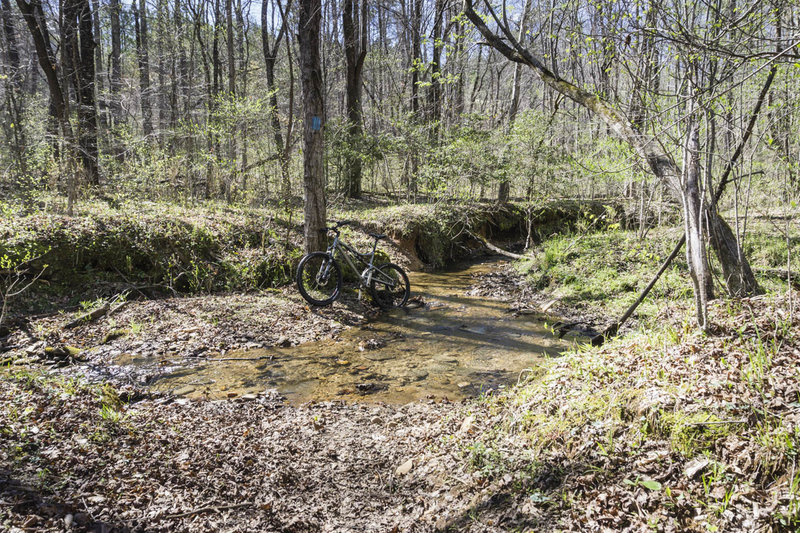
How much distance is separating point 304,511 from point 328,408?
152cm

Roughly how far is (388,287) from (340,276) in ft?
3.55

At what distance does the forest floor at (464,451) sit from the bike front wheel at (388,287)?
4025 millimetres

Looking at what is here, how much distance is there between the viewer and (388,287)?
326 inches

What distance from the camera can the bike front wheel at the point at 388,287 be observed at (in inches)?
320

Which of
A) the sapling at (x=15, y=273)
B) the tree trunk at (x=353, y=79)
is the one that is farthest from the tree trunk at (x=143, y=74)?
the sapling at (x=15, y=273)

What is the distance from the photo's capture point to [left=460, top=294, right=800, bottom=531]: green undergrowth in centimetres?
212

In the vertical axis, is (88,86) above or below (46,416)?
above

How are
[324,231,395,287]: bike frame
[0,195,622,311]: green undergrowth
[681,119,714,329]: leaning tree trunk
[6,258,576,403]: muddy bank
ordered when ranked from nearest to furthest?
1. [681,119,714,329]: leaning tree trunk
2. [6,258,576,403]: muddy bank
3. [0,195,622,311]: green undergrowth
4. [324,231,395,287]: bike frame

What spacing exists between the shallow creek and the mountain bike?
739 mm

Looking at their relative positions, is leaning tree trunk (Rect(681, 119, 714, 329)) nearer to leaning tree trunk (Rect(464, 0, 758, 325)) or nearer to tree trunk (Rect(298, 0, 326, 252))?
leaning tree trunk (Rect(464, 0, 758, 325))

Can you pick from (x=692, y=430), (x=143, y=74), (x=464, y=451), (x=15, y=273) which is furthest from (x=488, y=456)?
(x=143, y=74)

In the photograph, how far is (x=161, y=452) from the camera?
298 centimetres

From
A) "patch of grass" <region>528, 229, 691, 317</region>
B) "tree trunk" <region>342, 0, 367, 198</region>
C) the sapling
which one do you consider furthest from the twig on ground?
"tree trunk" <region>342, 0, 367, 198</region>

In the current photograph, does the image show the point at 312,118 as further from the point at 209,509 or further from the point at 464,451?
the point at 209,509
